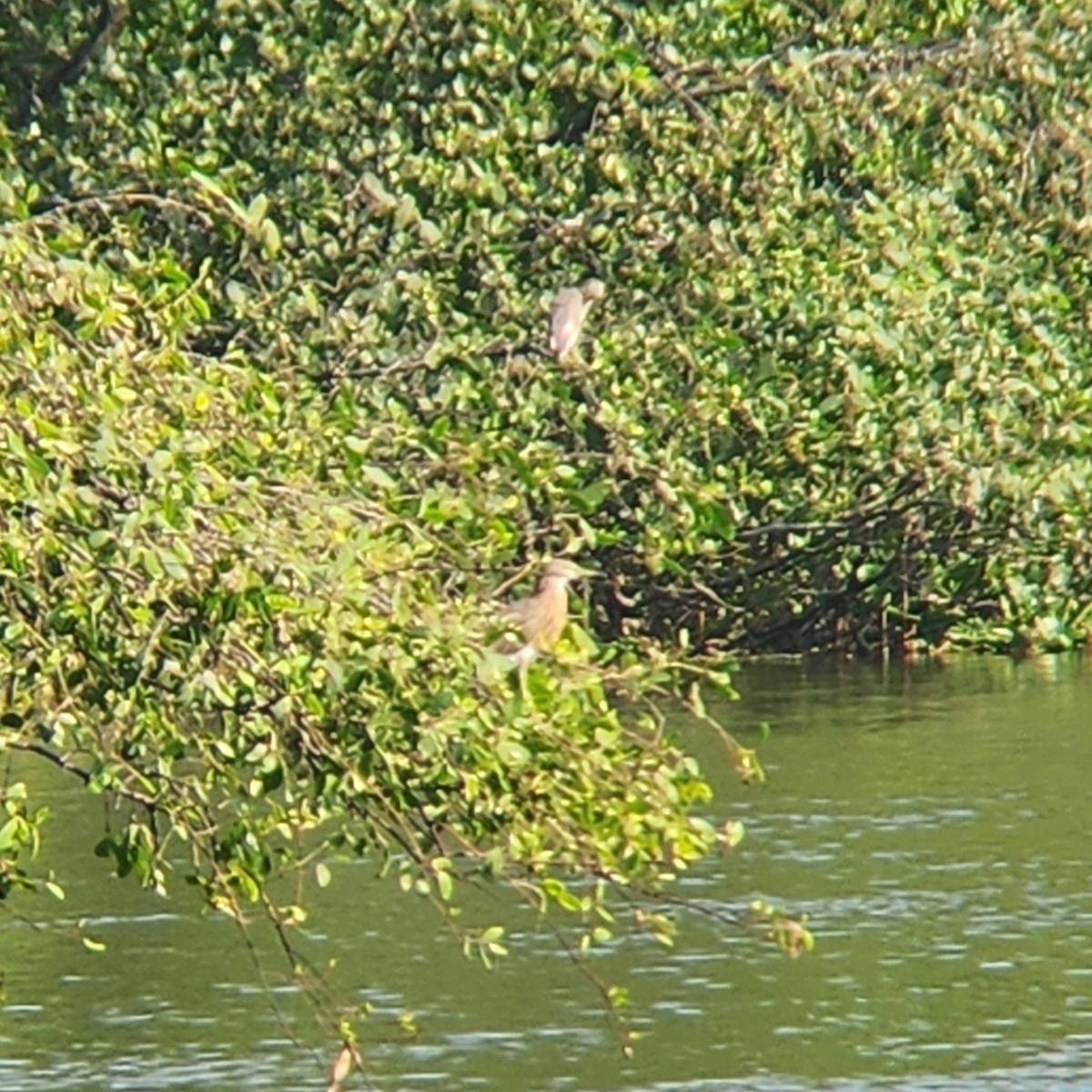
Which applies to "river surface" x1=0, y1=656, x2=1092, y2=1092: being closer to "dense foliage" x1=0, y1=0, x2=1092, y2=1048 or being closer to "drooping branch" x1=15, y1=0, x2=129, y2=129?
"dense foliage" x1=0, y1=0, x2=1092, y2=1048

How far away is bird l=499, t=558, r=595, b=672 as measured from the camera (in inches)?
368

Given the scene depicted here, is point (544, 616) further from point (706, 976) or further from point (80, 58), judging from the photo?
point (80, 58)

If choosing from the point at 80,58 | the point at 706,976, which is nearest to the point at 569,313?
the point at 80,58

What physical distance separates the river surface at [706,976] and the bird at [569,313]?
3241 millimetres

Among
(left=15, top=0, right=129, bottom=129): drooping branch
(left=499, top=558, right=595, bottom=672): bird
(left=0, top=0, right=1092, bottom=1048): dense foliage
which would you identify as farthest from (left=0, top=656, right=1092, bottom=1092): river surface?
(left=15, top=0, right=129, bottom=129): drooping branch

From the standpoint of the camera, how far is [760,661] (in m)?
28.2

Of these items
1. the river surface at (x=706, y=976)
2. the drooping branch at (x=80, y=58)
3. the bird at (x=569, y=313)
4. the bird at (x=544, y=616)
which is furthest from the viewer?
the drooping branch at (x=80, y=58)

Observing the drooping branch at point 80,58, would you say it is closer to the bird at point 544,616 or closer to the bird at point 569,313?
the bird at point 569,313

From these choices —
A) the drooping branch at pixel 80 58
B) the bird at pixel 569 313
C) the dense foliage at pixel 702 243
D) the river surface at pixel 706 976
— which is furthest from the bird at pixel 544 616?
the drooping branch at pixel 80 58

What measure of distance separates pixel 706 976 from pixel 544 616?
400 centimetres

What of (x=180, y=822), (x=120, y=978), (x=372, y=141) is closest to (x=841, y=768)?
(x=372, y=141)

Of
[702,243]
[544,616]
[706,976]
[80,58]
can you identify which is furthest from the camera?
[702,243]

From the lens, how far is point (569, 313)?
2305cm

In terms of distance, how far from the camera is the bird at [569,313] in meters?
22.9
